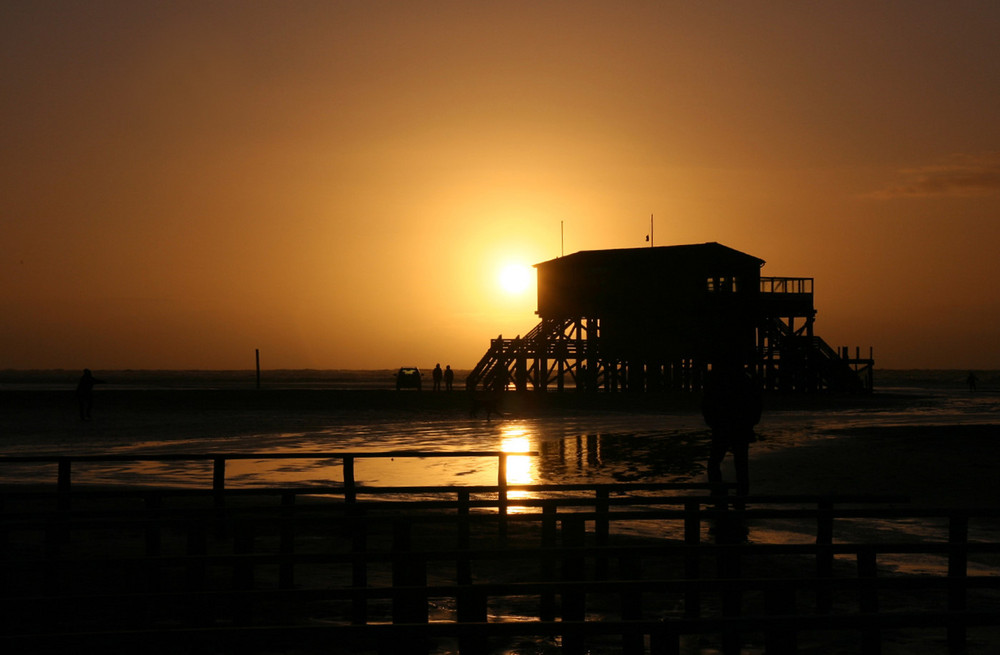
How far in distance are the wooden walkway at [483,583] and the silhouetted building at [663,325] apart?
43108 millimetres

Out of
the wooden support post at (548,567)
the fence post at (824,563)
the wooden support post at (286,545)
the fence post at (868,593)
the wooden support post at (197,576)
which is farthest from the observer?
the wooden support post at (286,545)

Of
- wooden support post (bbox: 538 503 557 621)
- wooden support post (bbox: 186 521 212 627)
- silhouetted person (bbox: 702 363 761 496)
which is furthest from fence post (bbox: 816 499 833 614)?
silhouetted person (bbox: 702 363 761 496)

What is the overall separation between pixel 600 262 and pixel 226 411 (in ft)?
72.7

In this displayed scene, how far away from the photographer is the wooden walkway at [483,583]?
15.9 ft

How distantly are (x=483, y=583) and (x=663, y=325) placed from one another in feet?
168

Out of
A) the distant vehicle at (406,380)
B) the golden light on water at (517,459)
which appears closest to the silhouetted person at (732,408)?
the golden light on water at (517,459)

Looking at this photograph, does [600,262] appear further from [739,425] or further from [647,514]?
[647,514]

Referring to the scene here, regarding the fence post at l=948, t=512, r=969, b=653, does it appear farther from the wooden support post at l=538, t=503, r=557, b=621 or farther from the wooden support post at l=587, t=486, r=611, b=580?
the wooden support post at l=538, t=503, r=557, b=621

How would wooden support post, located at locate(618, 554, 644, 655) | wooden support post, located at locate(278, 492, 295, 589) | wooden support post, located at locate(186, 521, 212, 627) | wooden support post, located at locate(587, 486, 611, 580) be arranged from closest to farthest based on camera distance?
wooden support post, located at locate(618, 554, 644, 655), wooden support post, located at locate(186, 521, 212, 627), wooden support post, located at locate(587, 486, 611, 580), wooden support post, located at locate(278, 492, 295, 589)

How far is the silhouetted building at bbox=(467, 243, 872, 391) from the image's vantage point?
2232 inches

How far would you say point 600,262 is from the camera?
59344 millimetres

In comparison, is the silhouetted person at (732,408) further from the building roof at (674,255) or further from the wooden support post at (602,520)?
the building roof at (674,255)

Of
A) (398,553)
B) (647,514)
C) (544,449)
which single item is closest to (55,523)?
(398,553)

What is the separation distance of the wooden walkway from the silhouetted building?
43.1m
